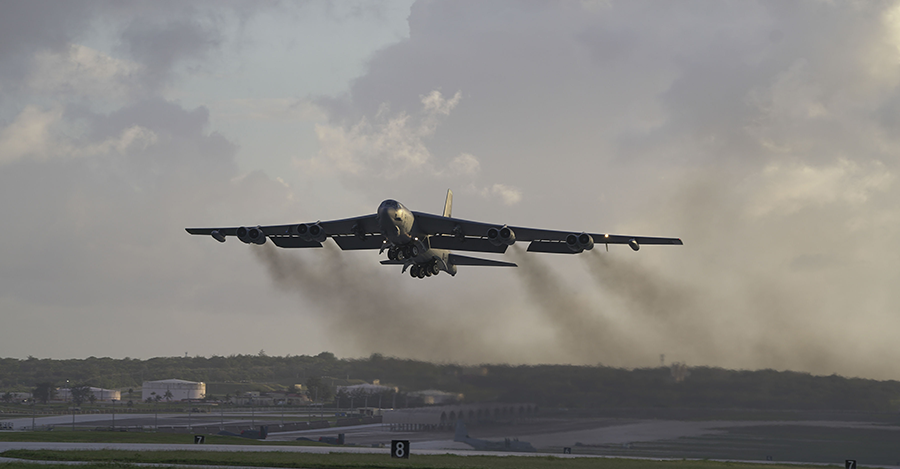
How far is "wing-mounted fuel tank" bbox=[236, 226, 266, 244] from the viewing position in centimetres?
3969

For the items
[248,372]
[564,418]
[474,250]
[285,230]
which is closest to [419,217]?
[474,250]

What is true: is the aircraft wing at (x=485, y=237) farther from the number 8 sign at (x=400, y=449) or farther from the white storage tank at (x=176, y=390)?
the white storage tank at (x=176, y=390)

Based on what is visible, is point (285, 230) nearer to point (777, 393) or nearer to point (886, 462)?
point (777, 393)

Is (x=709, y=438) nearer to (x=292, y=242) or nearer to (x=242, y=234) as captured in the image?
(x=292, y=242)

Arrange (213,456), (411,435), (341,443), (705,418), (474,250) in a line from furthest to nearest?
(341,443) < (411,435) < (705,418) < (474,250) < (213,456)

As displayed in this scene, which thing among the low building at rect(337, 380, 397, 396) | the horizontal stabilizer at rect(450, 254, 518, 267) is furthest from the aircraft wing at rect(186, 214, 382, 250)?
the low building at rect(337, 380, 397, 396)

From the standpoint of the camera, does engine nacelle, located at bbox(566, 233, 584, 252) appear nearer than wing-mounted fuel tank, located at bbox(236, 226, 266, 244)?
Yes

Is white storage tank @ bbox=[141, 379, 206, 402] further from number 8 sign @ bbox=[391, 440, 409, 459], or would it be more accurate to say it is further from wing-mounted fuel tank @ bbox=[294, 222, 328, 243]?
number 8 sign @ bbox=[391, 440, 409, 459]

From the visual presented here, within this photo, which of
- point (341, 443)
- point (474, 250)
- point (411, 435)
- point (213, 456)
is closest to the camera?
point (213, 456)

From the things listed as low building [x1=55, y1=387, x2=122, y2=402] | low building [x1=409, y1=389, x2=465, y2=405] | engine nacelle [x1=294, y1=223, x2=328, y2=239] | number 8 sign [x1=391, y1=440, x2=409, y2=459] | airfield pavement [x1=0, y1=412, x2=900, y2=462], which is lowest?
low building [x1=55, y1=387, x2=122, y2=402]

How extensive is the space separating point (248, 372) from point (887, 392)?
125 meters

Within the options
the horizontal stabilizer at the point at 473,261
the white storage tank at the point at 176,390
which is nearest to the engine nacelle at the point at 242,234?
the horizontal stabilizer at the point at 473,261

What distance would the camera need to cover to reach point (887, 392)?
54.8 metres

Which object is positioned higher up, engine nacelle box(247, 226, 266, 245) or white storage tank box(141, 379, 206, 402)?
engine nacelle box(247, 226, 266, 245)
